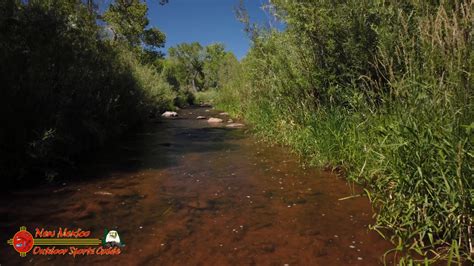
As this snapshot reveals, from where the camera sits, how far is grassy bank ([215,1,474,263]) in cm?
426

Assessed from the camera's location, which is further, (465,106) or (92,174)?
(92,174)

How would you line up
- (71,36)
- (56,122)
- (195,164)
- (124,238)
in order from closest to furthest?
1. (124,238)
2. (56,122)
3. (195,164)
4. (71,36)

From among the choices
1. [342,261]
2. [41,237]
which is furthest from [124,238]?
[342,261]

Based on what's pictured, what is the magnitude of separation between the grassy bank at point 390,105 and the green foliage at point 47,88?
5872 mm

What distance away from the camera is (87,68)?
1150cm

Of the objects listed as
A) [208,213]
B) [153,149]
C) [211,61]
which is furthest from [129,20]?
[211,61]

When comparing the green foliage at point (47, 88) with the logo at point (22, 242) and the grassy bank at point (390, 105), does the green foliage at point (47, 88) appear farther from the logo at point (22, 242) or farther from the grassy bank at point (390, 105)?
the grassy bank at point (390, 105)

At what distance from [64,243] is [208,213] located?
7.12 feet

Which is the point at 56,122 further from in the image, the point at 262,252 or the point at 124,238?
the point at 262,252

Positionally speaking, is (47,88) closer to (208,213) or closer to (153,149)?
(153,149)

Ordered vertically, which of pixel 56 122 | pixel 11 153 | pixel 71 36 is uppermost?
pixel 71 36

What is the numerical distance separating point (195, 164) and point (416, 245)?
6566mm

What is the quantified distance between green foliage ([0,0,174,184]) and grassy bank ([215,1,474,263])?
5.87m

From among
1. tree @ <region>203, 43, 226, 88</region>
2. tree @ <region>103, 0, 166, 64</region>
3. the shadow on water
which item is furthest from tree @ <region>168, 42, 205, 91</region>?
the shadow on water
